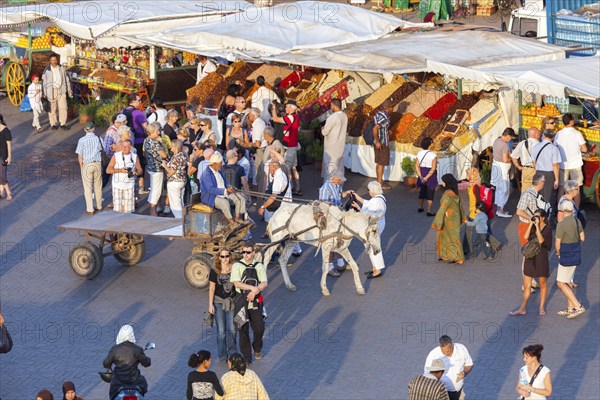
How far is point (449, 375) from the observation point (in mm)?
12734

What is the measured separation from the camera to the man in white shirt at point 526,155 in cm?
2027

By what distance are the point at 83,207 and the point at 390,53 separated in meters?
5.75

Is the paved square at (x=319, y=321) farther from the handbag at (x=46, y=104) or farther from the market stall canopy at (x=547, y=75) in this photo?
the handbag at (x=46, y=104)

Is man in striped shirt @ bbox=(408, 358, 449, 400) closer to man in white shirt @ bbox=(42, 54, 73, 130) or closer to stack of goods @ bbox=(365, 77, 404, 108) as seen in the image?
stack of goods @ bbox=(365, 77, 404, 108)

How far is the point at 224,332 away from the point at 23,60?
590 inches

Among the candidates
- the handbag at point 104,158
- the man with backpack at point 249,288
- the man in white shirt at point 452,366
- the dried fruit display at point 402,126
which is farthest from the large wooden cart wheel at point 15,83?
the man in white shirt at point 452,366

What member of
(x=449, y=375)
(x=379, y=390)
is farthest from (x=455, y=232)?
(x=449, y=375)

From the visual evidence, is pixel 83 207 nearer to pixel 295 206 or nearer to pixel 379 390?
pixel 295 206

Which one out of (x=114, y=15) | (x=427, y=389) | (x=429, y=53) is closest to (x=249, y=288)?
(x=427, y=389)

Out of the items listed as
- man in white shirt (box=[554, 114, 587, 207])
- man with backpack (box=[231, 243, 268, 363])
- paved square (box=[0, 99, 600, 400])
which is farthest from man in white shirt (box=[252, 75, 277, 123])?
man with backpack (box=[231, 243, 268, 363])

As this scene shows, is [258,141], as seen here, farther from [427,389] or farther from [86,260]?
[427,389]

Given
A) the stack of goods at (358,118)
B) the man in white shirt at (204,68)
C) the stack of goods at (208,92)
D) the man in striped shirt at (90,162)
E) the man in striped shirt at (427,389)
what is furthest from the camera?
the man in white shirt at (204,68)

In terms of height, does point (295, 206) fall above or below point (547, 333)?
above

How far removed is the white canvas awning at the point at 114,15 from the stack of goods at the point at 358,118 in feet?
15.5
